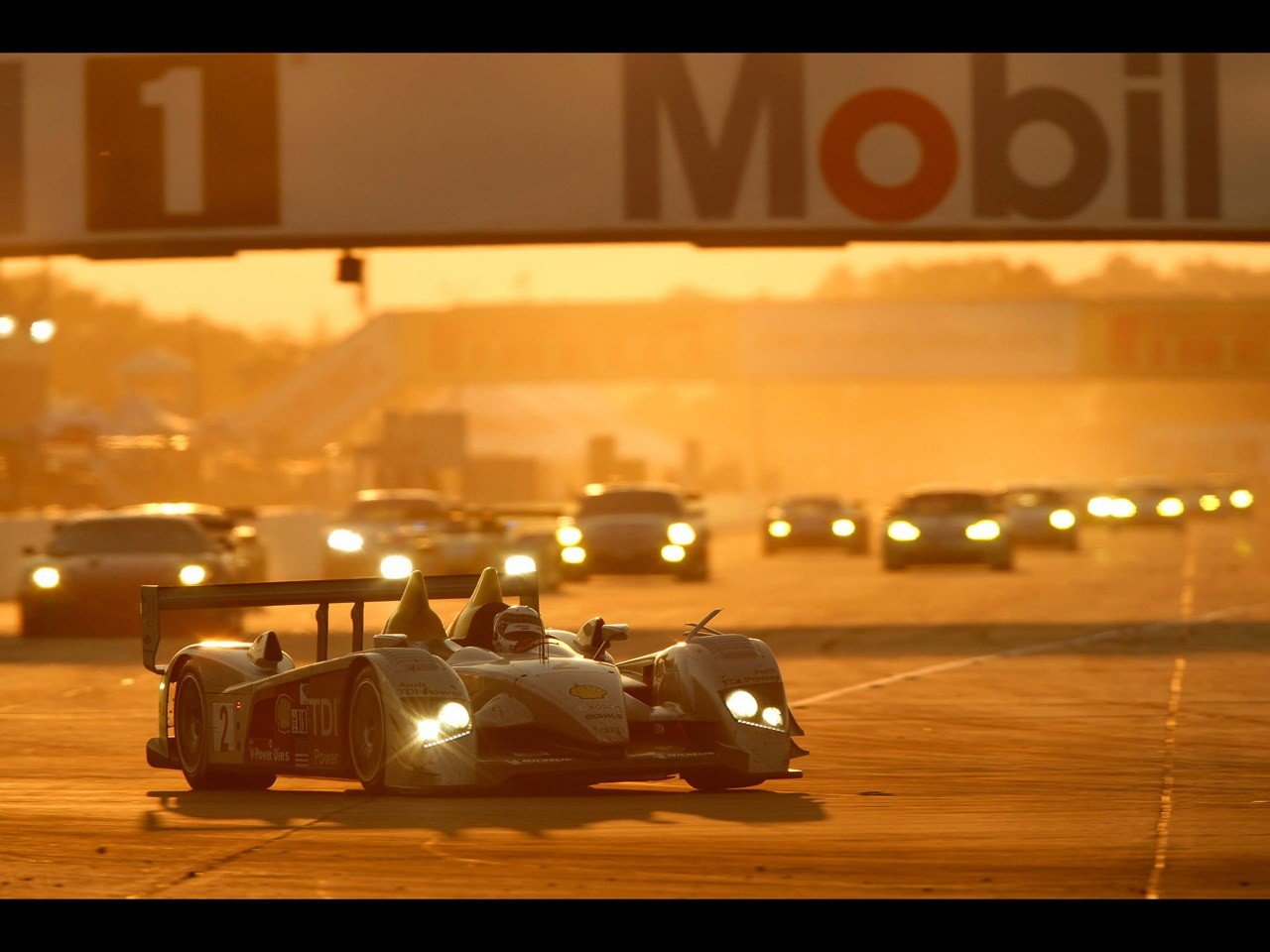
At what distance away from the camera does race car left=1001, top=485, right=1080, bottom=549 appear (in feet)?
157

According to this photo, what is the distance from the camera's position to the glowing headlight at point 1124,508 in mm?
64188

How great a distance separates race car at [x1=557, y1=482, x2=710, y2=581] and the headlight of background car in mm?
23728

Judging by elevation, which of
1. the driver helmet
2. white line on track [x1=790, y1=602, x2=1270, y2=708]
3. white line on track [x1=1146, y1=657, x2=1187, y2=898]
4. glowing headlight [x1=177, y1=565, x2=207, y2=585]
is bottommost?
white line on track [x1=1146, y1=657, x2=1187, y2=898]

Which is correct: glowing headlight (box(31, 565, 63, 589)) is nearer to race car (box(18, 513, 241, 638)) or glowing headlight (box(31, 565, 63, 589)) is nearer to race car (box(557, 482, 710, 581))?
race car (box(18, 513, 241, 638))

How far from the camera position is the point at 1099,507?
66562mm

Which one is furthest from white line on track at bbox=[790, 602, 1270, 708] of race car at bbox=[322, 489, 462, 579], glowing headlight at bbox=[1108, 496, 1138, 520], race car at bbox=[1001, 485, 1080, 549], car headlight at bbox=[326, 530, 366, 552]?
glowing headlight at bbox=[1108, 496, 1138, 520]

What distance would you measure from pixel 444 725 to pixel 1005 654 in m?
11.3

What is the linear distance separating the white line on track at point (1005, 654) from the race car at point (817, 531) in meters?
18.0

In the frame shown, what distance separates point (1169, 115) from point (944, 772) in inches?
638

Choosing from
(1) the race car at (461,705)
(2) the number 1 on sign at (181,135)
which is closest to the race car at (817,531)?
(2) the number 1 on sign at (181,135)

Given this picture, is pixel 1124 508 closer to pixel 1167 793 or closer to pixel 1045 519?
pixel 1045 519

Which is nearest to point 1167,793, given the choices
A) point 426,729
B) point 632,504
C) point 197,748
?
point 426,729

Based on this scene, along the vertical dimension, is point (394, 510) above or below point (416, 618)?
above

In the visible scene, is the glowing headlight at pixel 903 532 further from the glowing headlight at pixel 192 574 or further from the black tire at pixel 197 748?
the black tire at pixel 197 748
